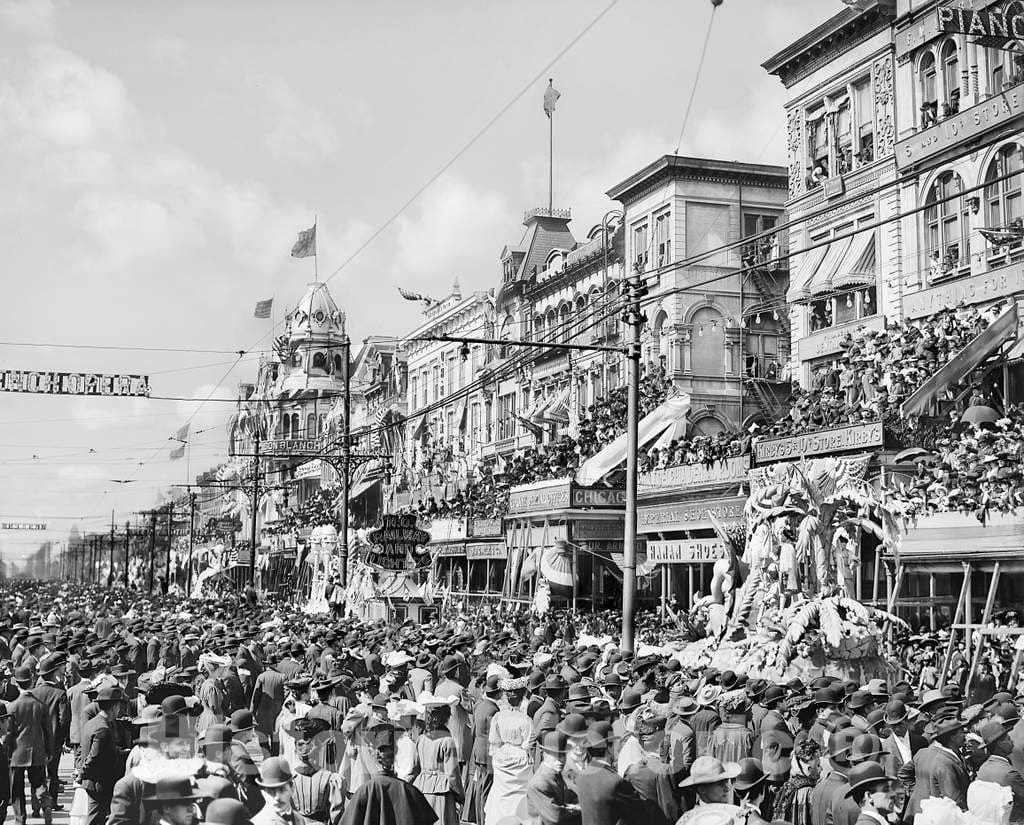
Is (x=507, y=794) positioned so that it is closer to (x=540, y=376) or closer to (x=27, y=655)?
(x=27, y=655)

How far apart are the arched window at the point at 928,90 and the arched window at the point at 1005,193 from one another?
255 centimetres

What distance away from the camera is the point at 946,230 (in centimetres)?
3078

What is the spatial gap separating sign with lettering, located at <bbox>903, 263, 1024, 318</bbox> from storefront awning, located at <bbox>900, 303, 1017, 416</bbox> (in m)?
1.28

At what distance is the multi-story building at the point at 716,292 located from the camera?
44469mm

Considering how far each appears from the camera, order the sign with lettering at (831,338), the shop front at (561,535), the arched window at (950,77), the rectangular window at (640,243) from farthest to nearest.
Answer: the rectangular window at (640,243), the sign with lettering at (831,338), the shop front at (561,535), the arched window at (950,77)

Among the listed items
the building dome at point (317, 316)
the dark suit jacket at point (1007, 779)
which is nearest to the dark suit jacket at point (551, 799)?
the dark suit jacket at point (1007, 779)

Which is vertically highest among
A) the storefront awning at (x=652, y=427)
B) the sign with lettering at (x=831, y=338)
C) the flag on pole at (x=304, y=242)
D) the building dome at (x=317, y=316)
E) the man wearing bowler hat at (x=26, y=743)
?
the building dome at (x=317, y=316)

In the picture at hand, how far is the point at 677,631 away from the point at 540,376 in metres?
30.3

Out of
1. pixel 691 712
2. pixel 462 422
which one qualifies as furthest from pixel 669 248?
pixel 691 712

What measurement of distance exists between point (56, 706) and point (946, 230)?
23.7 meters

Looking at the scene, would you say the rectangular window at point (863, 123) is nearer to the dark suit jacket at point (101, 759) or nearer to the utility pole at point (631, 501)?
the utility pole at point (631, 501)

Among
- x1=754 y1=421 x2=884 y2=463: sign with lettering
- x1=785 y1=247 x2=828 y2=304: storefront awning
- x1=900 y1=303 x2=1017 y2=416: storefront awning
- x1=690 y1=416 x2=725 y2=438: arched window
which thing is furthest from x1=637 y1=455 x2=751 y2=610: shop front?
x1=690 y1=416 x2=725 y2=438: arched window

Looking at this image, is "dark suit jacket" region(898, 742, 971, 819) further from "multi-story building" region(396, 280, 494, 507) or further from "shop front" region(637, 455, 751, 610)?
"multi-story building" region(396, 280, 494, 507)

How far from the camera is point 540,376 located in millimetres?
53844
